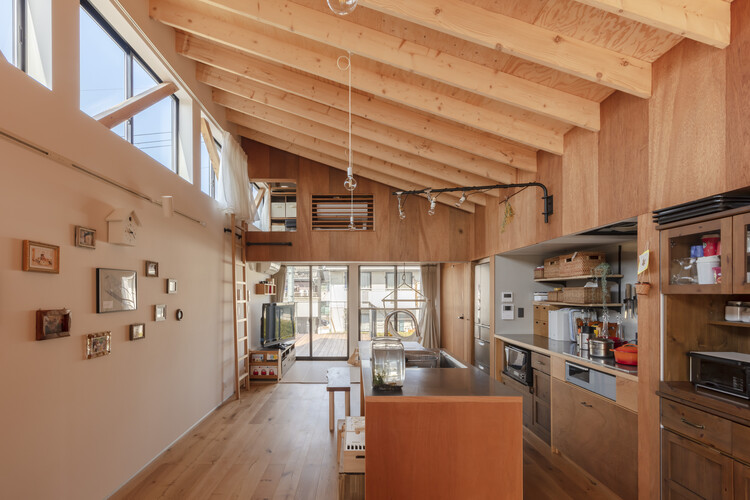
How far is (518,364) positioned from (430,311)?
179 inches

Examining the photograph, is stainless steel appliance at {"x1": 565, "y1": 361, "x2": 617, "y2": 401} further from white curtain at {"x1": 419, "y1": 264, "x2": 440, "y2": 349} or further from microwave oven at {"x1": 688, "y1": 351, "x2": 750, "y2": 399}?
white curtain at {"x1": 419, "y1": 264, "x2": 440, "y2": 349}

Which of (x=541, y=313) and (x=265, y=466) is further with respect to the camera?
(x=541, y=313)

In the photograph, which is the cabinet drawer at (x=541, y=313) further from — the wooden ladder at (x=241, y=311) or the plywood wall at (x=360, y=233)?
the wooden ladder at (x=241, y=311)

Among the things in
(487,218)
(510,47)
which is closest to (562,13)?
(510,47)

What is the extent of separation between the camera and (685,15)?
1.98m

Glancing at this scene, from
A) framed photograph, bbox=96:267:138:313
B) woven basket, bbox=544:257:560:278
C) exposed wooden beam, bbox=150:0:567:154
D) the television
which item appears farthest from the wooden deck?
exposed wooden beam, bbox=150:0:567:154

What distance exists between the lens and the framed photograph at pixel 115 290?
3.04 m

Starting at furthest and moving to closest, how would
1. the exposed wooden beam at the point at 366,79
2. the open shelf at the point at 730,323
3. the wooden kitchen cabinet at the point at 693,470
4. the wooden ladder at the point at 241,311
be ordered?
the wooden ladder at the point at 241,311 < the exposed wooden beam at the point at 366,79 < the open shelf at the point at 730,323 < the wooden kitchen cabinet at the point at 693,470

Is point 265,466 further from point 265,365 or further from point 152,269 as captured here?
point 265,365

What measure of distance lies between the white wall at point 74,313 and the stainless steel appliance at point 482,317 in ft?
12.6

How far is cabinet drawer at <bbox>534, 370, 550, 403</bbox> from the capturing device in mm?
4205

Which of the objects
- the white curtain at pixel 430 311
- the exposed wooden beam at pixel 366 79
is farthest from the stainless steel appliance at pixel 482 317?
the exposed wooden beam at pixel 366 79

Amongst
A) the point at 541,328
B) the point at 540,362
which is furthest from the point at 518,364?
the point at 541,328

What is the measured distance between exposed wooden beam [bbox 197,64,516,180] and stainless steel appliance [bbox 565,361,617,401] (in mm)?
2120
